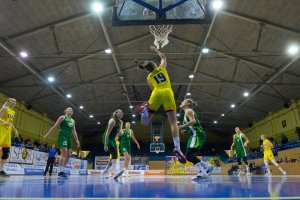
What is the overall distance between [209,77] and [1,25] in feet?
50.4

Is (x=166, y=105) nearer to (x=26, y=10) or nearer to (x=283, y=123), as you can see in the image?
(x=26, y=10)

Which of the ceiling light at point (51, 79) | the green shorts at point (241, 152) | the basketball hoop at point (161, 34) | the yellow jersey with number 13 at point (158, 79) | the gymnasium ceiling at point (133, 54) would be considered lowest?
the green shorts at point (241, 152)

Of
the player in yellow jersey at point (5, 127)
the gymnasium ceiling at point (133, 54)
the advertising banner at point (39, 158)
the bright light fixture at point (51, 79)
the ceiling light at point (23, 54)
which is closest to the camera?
the player in yellow jersey at point (5, 127)

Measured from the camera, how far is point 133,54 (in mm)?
17031

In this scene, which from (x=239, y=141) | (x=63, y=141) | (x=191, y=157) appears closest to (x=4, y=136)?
(x=63, y=141)

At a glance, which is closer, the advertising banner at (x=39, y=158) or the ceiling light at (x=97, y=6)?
the ceiling light at (x=97, y=6)

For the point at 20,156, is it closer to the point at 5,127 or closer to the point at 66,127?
the point at 66,127

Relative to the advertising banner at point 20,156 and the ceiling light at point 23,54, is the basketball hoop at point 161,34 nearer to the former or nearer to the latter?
the ceiling light at point 23,54

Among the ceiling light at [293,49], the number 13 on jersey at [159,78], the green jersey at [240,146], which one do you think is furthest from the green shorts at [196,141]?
the ceiling light at [293,49]

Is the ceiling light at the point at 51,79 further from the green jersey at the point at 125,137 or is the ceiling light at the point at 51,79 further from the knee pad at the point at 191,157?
the knee pad at the point at 191,157

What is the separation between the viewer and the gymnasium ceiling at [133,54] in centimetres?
1351

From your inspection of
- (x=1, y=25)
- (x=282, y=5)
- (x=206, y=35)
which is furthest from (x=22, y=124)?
(x=282, y=5)

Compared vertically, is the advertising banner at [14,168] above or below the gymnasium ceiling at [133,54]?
below

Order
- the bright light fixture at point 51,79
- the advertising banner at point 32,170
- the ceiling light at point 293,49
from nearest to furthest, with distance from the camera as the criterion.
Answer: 1. the ceiling light at point 293,49
2. the advertising banner at point 32,170
3. the bright light fixture at point 51,79
